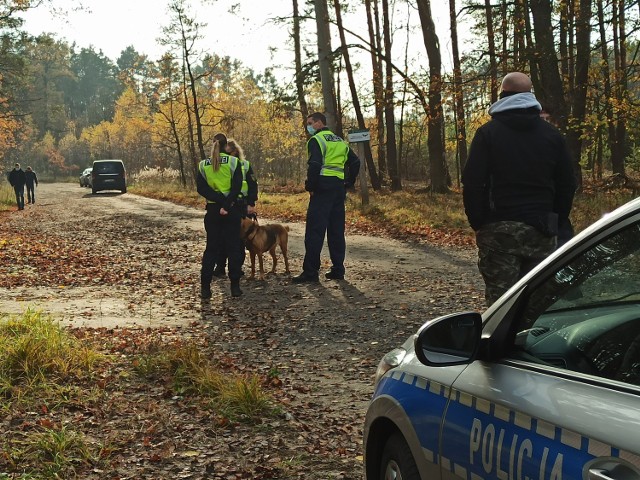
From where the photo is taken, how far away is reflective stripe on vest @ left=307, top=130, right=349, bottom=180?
10.4 metres

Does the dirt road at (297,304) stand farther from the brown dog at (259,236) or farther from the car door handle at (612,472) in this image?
the car door handle at (612,472)

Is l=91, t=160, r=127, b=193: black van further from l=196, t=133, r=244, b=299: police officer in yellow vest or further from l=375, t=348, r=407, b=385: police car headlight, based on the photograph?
l=375, t=348, r=407, b=385: police car headlight

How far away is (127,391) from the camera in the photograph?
18.5 ft

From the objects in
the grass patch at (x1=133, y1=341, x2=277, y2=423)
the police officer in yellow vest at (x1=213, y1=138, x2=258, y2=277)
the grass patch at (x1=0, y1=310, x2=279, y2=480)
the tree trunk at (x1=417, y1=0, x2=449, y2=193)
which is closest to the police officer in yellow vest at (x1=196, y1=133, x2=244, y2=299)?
the police officer in yellow vest at (x1=213, y1=138, x2=258, y2=277)

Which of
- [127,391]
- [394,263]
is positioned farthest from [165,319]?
[394,263]

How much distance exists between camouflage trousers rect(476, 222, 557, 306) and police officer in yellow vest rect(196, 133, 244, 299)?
525cm

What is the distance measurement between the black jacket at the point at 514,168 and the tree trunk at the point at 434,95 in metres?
15.4

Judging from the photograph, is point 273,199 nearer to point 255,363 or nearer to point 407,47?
point 407,47

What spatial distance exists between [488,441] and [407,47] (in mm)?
39744

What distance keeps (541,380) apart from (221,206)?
7968 mm

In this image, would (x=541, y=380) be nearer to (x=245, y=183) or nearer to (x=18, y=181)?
(x=245, y=183)

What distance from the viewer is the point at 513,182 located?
15.9ft

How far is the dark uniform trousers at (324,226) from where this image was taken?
412 inches

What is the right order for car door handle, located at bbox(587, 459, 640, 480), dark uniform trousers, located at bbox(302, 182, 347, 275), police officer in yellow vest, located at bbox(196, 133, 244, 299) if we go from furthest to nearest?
dark uniform trousers, located at bbox(302, 182, 347, 275), police officer in yellow vest, located at bbox(196, 133, 244, 299), car door handle, located at bbox(587, 459, 640, 480)
